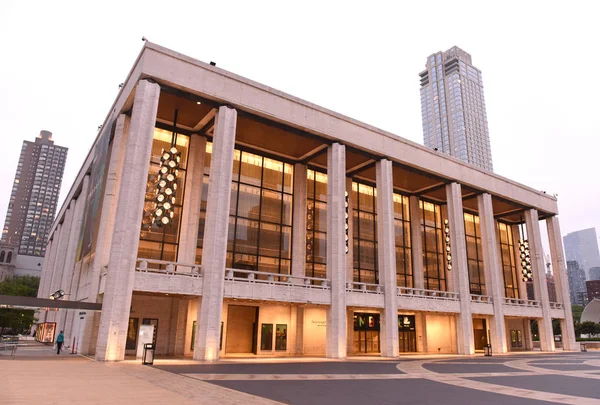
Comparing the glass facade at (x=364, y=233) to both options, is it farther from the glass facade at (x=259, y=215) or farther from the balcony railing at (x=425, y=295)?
the glass facade at (x=259, y=215)

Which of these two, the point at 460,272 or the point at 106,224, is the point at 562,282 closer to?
the point at 460,272

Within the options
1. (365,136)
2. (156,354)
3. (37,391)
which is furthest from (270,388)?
(365,136)

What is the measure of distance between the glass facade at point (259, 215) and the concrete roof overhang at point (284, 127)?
176cm

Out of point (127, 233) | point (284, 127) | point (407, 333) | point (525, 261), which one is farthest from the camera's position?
point (525, 261)

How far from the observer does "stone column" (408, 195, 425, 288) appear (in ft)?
157

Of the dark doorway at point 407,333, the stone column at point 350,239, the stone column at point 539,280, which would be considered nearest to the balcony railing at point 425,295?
the dark doorway at point 407,333

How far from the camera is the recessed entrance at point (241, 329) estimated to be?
3484cm

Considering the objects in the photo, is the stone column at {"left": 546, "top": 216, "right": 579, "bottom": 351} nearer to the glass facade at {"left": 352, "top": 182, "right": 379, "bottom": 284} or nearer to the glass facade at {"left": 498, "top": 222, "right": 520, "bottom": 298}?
the glass facade at {"left": 498, "top": 222, "right": 520, "bottom": 298}

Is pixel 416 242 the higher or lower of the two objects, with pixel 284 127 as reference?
lower

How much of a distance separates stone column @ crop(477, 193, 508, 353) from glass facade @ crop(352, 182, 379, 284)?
40.0ft

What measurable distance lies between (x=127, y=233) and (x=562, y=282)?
175 ft

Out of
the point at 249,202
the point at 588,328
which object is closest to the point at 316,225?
the point at 249,202

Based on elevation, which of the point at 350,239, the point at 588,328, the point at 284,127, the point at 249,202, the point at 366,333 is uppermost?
the point at 284,127

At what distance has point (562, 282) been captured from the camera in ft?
180
